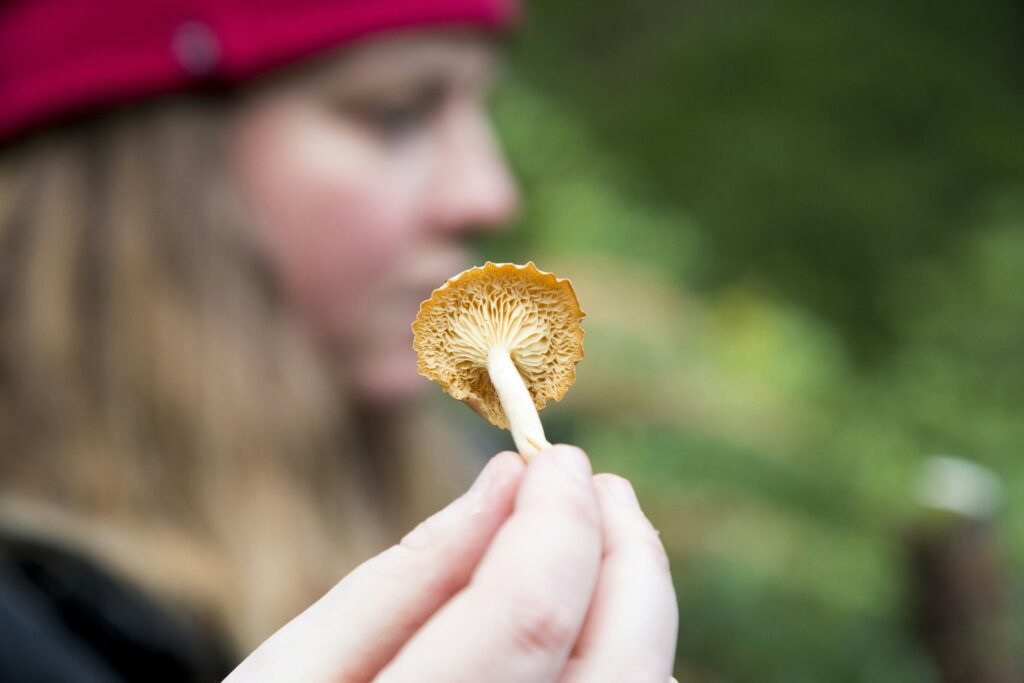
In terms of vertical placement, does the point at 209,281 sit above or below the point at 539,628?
above

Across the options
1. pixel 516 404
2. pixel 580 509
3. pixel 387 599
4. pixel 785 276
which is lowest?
pixel 387 599

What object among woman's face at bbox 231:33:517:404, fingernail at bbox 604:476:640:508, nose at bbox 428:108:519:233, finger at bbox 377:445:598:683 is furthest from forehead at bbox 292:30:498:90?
finger at bbox 377:445:598:683

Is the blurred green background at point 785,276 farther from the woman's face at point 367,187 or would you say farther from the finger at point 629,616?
the finger at point 629,616

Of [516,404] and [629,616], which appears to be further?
[516,404]

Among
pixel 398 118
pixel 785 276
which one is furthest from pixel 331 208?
pixel 785 276

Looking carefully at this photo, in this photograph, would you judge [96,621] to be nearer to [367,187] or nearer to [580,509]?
[367,187]

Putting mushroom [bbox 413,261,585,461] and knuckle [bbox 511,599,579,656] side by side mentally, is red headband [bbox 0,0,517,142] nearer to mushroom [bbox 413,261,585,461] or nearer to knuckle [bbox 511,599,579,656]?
mushroom [bbox 413,261,585,461]
